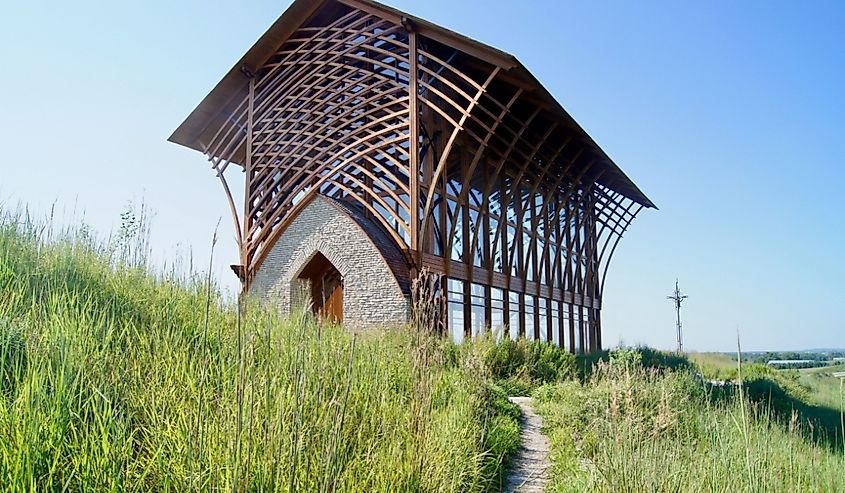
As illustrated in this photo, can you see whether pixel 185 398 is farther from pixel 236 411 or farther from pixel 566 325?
pixel 566 325

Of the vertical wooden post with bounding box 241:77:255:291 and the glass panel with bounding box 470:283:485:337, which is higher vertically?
the vertical wooden post with bounding box 241:77:255:291

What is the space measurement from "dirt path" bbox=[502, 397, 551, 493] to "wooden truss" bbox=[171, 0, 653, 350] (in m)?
6.24

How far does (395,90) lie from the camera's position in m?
13.5

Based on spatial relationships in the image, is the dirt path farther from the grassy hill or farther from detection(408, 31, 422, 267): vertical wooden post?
detection(408, 31, 422, 267): vertical wooden post

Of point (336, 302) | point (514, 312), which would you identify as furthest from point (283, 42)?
point (514, 312)

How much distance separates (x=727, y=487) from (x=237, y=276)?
13937mm

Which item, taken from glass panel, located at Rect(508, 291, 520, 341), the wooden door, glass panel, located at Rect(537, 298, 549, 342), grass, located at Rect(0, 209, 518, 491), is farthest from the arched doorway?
grass, located at Rect(0, 209, 518, 491)

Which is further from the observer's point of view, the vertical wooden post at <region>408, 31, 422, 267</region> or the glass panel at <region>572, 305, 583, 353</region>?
the glass panel at <region>572, 305, 583, 353</region>

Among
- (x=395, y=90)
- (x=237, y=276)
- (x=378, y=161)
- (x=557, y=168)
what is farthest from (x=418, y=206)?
(x=557, y=168)

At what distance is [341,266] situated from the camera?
44.9ft

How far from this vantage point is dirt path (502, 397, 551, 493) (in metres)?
5.10

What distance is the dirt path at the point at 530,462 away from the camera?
16.7 ft

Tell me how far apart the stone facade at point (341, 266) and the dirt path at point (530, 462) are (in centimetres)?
570

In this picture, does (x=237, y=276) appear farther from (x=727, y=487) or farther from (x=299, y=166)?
(x=727, y=487)
